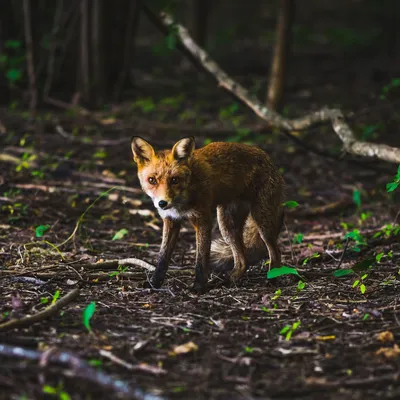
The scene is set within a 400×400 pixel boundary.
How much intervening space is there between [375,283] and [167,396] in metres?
2.88

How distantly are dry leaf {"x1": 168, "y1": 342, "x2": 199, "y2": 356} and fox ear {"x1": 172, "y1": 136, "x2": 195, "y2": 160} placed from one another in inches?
79.5

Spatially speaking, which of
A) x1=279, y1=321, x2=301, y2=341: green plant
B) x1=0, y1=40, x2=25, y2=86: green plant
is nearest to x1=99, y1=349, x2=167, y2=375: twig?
x1=279, y1=321, x2=301, y2=341: green plant

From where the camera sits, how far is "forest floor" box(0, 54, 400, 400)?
12.1 feet

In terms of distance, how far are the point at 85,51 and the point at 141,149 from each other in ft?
25.6

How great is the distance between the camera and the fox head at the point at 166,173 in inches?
220

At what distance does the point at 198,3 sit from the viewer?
17094 mm

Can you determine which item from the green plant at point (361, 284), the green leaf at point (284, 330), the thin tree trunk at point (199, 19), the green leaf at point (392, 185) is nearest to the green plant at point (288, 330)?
the green leaf at point (284, 330)

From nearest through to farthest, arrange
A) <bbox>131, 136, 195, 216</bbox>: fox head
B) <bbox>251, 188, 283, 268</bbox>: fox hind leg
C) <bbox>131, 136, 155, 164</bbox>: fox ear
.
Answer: <bbox>131, 136, 195, 216</bbox>: fox head → <bbox>131, 136, 155, 164</bbox>: fox ear → <bbox>251, 188, 283, 268</bbox>: fox hind leg

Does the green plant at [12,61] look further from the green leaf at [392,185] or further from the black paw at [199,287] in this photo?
the green leaf at [392,185]

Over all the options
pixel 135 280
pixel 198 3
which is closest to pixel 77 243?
pixel 135 280

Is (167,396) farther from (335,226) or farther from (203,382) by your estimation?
(335,226)

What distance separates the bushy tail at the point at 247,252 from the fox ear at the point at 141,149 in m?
1.30

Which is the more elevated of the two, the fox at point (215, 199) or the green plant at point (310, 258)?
the fox at point (215, 199)

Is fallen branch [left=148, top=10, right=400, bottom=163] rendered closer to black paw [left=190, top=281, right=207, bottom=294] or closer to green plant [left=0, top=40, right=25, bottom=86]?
black paw [left=190, top=281, right=207, bottom=294]
